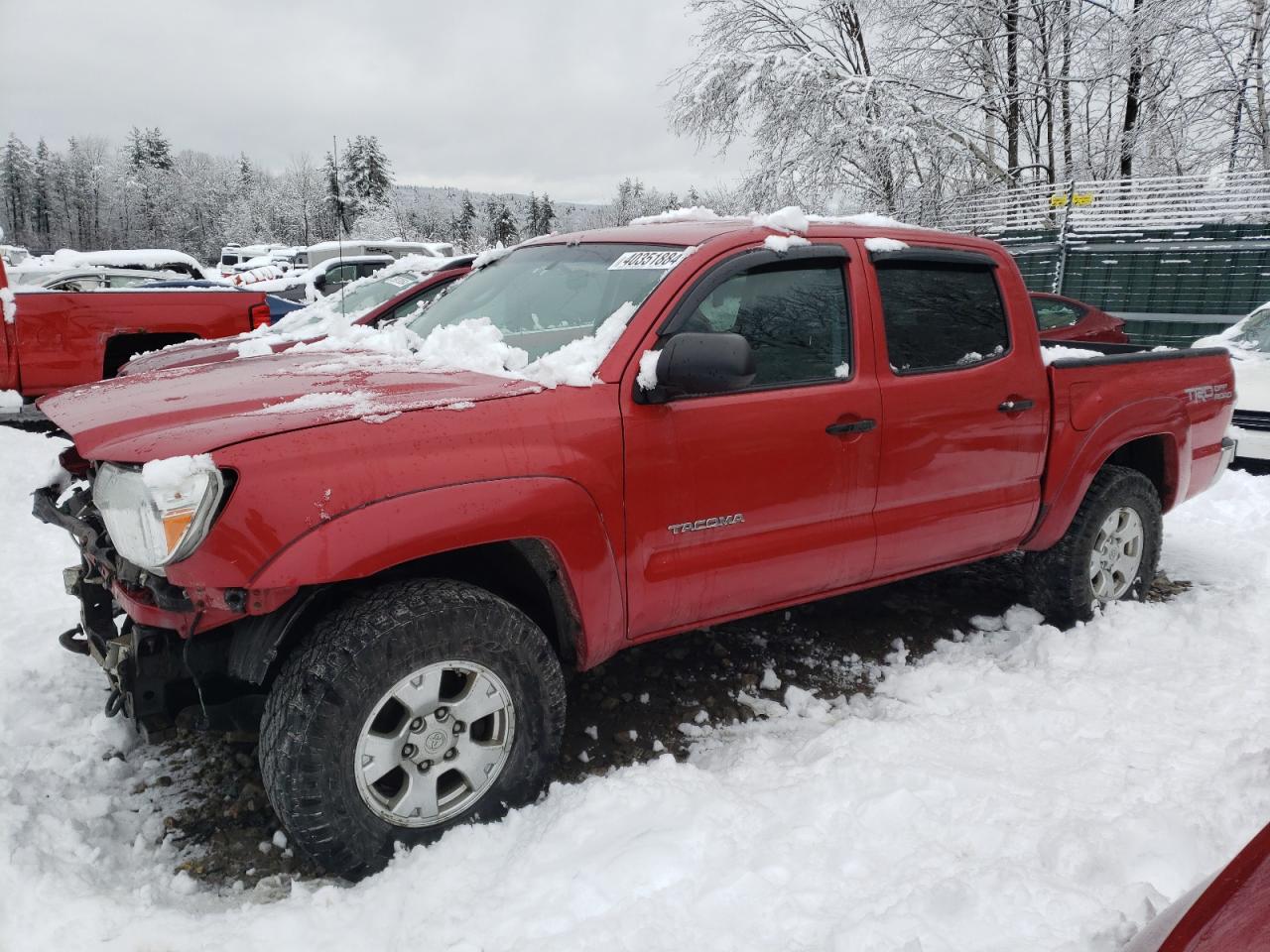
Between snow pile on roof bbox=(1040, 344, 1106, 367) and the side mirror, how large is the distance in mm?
1917

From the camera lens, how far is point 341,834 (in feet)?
7.70

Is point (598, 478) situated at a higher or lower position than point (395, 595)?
higher

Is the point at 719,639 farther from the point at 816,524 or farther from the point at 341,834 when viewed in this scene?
the point at 341,834

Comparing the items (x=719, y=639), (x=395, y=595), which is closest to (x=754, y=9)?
(x=719, y=639)

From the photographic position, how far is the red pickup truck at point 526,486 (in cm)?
227

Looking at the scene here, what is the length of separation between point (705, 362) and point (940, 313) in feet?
4.79

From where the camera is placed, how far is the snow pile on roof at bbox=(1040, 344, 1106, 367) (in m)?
3.95

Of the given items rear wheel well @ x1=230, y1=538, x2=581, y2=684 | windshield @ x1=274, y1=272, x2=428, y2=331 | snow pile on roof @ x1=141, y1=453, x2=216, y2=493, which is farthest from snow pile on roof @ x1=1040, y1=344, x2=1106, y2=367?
windshield @ x1=274, y1=272, x2=428, y2=331

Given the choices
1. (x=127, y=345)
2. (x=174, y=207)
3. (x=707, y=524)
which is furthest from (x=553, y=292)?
(x=174, y=207)

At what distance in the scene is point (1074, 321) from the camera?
32.9ft

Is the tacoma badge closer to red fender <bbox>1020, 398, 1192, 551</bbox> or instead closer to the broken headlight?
the broken headlight

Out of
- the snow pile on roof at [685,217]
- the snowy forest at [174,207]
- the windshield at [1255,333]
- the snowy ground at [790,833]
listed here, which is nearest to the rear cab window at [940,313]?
the snow pile on roof at [685,217]

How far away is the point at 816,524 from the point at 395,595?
1.51 meters

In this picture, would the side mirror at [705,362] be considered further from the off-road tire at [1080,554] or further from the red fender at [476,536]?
the off-road tire at [1080,554]
